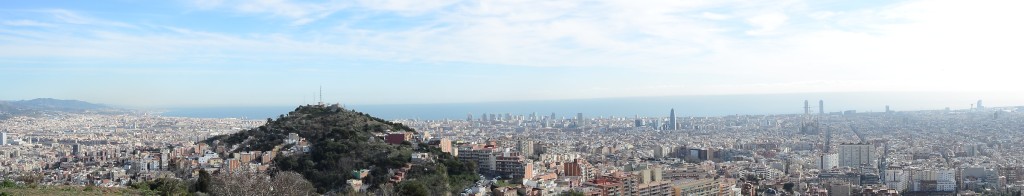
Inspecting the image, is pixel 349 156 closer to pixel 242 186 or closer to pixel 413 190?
pixel 413 190

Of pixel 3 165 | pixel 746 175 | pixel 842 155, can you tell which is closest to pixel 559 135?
pixel 842 155

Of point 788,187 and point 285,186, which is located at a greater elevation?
point 285,186

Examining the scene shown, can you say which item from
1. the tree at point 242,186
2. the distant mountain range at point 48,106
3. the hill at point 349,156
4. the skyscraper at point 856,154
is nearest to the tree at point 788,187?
the hill at point 349,156

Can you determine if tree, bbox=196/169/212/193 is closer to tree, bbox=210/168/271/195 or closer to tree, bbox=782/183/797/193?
tree, bbox=210/168/271/195

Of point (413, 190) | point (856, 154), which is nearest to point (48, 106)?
point (856, 154)

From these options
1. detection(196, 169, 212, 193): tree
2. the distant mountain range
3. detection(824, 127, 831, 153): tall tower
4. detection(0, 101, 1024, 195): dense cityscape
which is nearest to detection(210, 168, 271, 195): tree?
detection(196, 169, 212, 193): tree

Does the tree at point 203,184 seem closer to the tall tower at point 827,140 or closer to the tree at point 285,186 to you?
the tree at point 285,186
